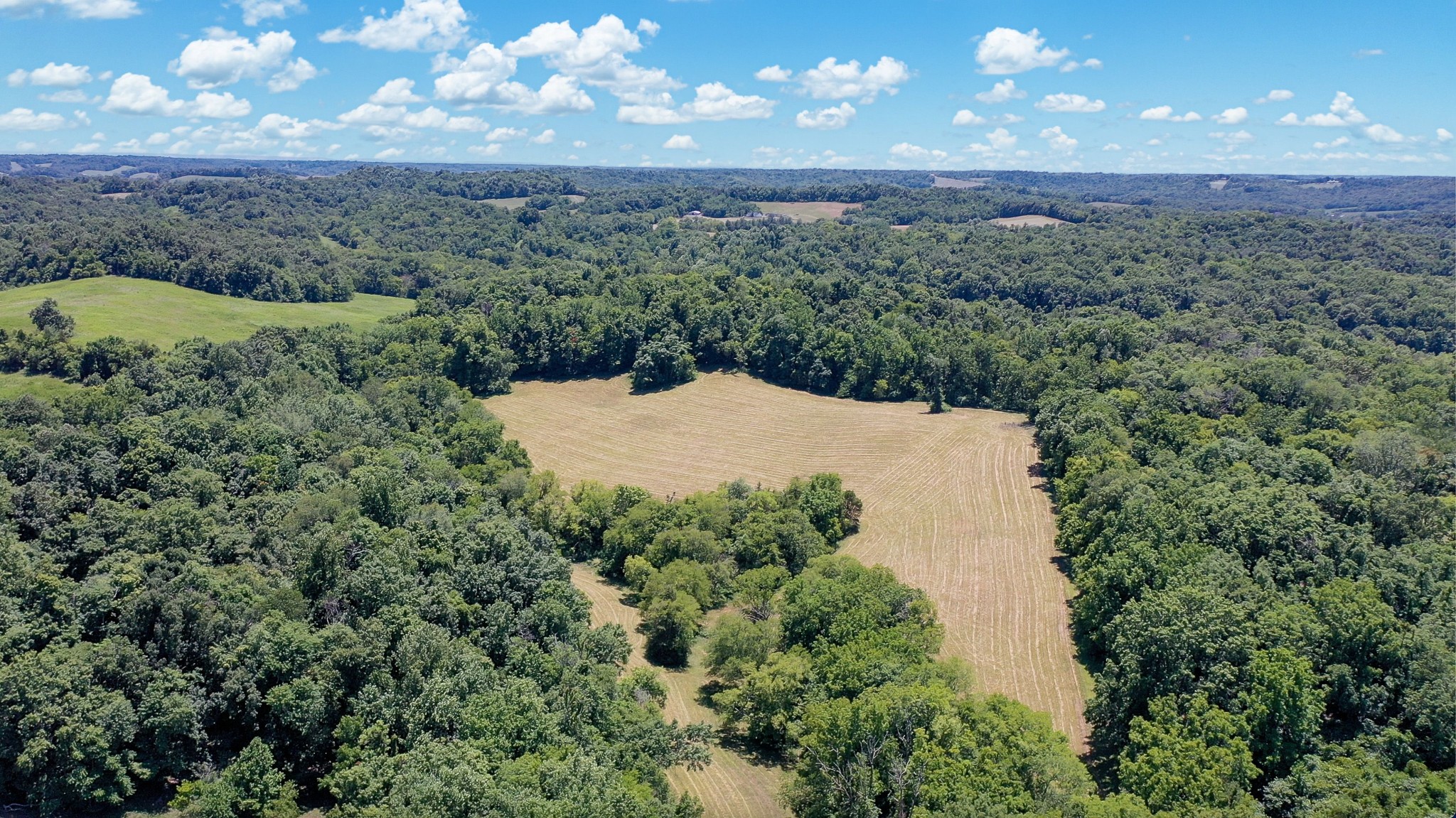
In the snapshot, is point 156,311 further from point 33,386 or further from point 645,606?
point 645,606

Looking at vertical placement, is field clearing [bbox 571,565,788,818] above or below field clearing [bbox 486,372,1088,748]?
below

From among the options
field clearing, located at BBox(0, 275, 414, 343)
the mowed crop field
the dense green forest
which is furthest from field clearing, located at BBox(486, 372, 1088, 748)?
field clearing, located at BBox(0, 275, 414, 343)

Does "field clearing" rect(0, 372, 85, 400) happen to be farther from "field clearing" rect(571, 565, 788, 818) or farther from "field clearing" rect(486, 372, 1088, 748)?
"field clearing" rect(571, 565, 788, 818)

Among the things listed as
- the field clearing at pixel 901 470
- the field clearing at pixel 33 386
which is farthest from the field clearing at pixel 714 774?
the field clearing at pixel 33 386

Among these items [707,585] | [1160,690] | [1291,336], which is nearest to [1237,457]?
[1160,690]

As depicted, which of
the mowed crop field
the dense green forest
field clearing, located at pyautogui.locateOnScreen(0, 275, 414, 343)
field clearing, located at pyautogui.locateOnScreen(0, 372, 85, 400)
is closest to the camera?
the dense green forest

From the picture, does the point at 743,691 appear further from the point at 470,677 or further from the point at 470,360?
the point at 470,360

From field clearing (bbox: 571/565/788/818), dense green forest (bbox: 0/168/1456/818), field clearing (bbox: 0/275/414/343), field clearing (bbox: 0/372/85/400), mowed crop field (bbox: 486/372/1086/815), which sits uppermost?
field clearing (bbox: 0/275/414/343)
